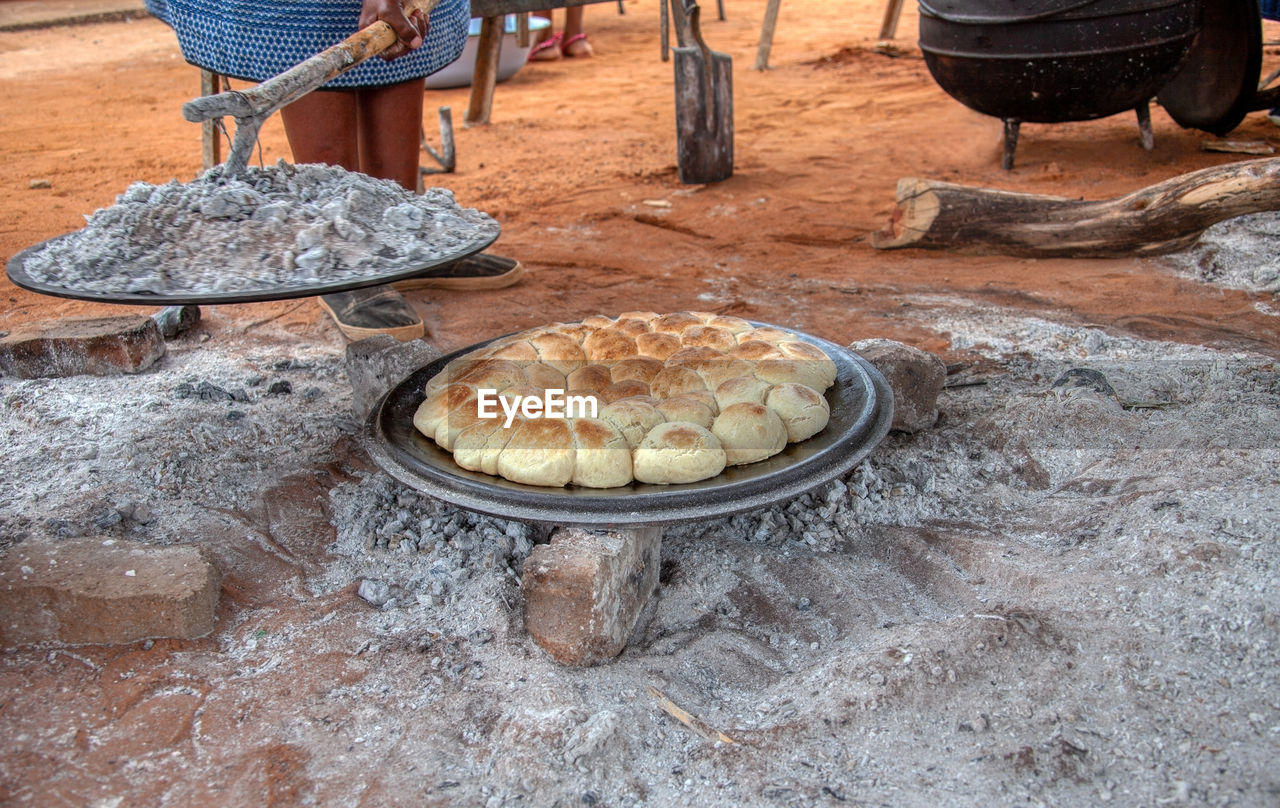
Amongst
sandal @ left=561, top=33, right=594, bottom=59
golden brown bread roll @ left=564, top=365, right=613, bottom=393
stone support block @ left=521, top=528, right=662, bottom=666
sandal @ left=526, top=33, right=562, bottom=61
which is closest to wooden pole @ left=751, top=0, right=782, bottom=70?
sandal @ left=561, top=33, right=594, bottom=59

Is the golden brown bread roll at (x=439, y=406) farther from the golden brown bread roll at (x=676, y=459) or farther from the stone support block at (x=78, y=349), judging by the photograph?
the stone support block at (x=78, y=349)

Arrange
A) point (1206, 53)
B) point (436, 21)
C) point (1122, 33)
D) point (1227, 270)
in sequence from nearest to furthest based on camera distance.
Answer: point (436, 21)
point (1227, 270)
point (1122, 33)
point (1206, 53)

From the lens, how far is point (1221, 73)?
6.04 m

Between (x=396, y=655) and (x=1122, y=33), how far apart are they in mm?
5243

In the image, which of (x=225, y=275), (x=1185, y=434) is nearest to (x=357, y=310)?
(x=225, y=275)

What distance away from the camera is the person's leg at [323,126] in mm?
3555

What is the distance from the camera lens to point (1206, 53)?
240 inches

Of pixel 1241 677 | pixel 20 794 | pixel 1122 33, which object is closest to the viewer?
pixel 20 794

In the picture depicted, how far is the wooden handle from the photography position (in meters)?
2.09

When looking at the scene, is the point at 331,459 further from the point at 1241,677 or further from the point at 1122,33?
the point at 1122,33

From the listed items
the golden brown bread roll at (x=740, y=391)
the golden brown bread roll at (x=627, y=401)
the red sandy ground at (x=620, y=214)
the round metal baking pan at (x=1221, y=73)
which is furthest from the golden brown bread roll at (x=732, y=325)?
the round metal baking pan at (x=1221, y=73)

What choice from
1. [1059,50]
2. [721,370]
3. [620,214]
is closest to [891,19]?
[1059,50]

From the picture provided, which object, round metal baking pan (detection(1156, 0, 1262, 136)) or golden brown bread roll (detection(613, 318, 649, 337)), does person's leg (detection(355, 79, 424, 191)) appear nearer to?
golden brown bread roll (detection(613, 318, 649, 337))

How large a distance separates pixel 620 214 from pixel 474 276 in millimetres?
1500
